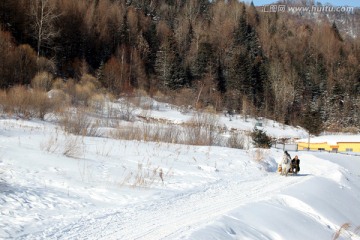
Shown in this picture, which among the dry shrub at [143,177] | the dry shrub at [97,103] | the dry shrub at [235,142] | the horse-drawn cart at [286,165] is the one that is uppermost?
the dry shrub at [97,103]

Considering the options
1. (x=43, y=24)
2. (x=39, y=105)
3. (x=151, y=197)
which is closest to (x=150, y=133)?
(x=39, y=105)

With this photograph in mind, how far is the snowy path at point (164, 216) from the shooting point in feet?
16.6

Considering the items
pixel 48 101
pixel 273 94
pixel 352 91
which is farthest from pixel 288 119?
pixel 48 101

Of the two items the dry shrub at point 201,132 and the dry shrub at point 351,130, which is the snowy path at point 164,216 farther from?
the dry shrub at point 351,130

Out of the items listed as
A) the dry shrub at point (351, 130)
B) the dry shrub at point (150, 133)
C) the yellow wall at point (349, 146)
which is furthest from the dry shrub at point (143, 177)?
the dry shrub at point (351, 130)

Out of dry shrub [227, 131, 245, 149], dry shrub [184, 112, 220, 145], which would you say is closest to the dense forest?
dry shrub [184, 112, 220, 145]

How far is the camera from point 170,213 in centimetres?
633

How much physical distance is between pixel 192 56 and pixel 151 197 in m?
58.8

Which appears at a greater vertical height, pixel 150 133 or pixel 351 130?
pixel 150 133

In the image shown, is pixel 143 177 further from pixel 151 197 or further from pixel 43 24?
pixel 43 24

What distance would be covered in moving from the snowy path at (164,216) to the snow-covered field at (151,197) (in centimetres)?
1

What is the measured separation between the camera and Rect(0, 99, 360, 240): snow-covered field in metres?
5.35

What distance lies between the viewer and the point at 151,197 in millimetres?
7336

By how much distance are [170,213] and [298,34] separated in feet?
297
